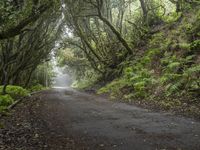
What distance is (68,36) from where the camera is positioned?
116 feet

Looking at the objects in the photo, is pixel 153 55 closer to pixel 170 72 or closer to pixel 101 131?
pixel 170 72

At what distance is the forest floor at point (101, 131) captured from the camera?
23.5 ft

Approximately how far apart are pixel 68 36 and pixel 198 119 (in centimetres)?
2728

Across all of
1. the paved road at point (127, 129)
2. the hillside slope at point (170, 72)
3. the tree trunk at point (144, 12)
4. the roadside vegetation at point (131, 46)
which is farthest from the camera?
the tree trunk at point (144, 12)

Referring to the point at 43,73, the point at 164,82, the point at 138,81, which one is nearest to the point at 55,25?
the point at 138,81

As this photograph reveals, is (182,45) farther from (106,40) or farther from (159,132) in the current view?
(106,40)

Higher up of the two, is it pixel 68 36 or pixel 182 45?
pixel 68 36

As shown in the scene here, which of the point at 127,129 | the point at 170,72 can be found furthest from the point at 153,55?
the point at 127,129

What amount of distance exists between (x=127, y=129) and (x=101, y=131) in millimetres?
739

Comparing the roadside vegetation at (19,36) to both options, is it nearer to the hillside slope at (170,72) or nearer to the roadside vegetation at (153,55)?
the roadside vegetation at (153,55)

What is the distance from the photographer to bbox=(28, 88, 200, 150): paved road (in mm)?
7078

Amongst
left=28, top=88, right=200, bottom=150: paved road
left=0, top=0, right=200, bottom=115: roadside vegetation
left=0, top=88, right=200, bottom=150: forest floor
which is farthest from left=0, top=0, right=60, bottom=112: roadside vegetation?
left=28, top=88, right=200, bottom=150: paved road

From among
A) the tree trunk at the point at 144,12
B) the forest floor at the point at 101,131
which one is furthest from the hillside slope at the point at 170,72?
the tree trunk at the point at 144,12

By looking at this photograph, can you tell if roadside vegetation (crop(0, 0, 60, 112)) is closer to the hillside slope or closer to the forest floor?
the forest floor
